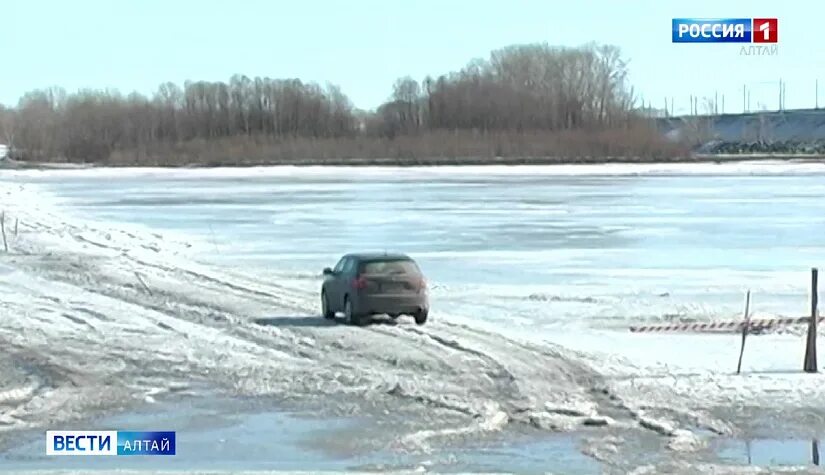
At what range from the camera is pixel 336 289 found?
2209cm

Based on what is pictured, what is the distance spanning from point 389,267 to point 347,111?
503 feet

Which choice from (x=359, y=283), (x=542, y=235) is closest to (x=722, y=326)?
(x=359, y=283)

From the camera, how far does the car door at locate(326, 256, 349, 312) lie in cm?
2194

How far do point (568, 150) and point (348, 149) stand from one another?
26.5 m

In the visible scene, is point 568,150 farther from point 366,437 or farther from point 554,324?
point 366,437

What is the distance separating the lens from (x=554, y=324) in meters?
21.7

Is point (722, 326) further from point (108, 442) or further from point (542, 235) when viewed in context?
point (542, 235)

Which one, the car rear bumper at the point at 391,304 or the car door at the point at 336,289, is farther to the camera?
the car door at the point at 336,289

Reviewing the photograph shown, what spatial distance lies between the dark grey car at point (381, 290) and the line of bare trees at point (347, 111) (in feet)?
422

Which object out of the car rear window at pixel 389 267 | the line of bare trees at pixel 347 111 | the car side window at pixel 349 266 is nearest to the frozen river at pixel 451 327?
the car side window at pixel 349 266

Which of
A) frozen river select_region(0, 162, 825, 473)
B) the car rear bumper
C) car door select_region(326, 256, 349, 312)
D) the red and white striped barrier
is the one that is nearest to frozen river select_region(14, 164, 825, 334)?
frozen river select_region(0, 162, 825, 473)

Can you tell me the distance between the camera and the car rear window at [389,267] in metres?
21.8

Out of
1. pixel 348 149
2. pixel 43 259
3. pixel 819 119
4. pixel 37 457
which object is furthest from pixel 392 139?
pixel 37 457

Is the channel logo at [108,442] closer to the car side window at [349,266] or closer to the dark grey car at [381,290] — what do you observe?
the dark grey car at [381,290]
